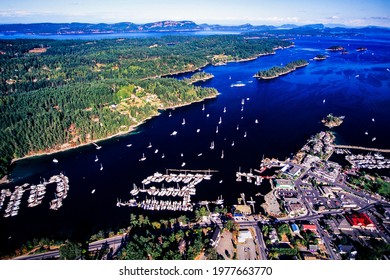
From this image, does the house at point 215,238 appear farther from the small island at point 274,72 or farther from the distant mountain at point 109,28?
the distant mountain at point 109,28

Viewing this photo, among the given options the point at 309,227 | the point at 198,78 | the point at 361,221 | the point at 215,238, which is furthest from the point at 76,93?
the point at 361,221

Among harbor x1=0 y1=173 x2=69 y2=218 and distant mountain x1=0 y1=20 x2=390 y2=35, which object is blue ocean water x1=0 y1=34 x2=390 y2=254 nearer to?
harbor x1=0 y1=173 x2=69 y2=218

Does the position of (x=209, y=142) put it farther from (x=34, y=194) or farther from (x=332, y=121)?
(x=34, y=194)

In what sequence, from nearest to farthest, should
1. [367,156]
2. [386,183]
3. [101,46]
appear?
[386,183] < [367,156] < [101,46]

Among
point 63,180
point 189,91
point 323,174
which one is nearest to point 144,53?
point 189,91

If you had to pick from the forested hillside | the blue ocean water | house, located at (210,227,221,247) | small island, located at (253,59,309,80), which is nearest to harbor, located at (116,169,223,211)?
the blue ocean water

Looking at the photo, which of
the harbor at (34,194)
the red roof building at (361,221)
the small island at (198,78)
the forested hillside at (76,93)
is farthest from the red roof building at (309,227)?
the small island at (198,78)
